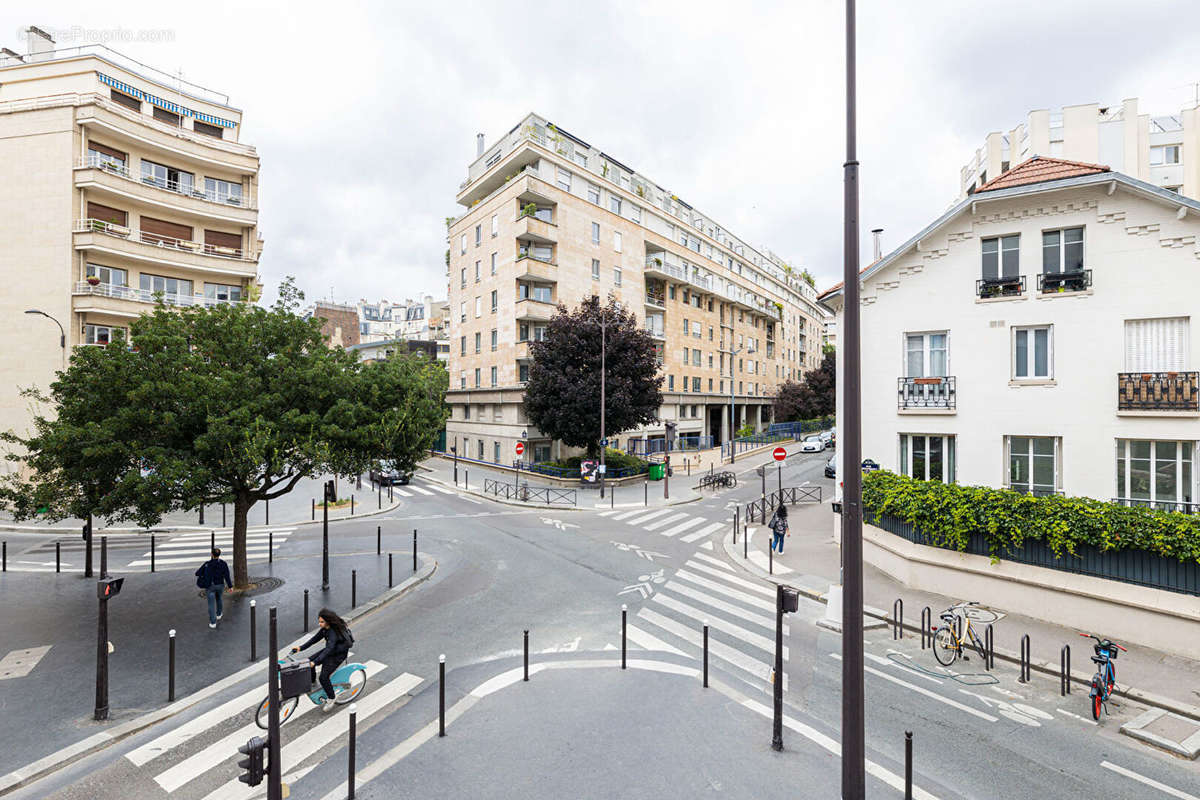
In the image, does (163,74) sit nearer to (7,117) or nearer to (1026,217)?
(7,117)

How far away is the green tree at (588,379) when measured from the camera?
30.0 m

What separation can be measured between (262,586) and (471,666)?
25.1ft

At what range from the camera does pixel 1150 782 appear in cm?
648

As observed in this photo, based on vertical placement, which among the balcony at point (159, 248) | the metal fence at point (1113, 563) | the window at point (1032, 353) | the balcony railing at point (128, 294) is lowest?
the metal fence at point (1113, 563)

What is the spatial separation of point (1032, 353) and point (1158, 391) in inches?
103

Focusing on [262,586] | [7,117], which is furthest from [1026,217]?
[7,117]

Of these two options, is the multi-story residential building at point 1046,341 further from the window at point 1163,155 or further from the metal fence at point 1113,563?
the window at point 1163,155

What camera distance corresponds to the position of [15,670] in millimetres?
9180

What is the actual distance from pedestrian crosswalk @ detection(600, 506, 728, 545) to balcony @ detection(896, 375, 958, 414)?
8.44m

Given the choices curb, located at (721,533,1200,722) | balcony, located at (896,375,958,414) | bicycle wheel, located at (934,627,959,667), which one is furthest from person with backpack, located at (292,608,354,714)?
balcony, located at (896,375,958,414)

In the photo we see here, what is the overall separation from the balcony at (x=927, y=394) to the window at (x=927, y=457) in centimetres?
96

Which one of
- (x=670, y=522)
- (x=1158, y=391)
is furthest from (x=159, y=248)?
(x=1158, y=391)

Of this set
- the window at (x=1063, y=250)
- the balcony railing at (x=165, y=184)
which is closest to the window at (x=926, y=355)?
the window at (x=1063, y=250)

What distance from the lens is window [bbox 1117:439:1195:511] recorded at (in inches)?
487
